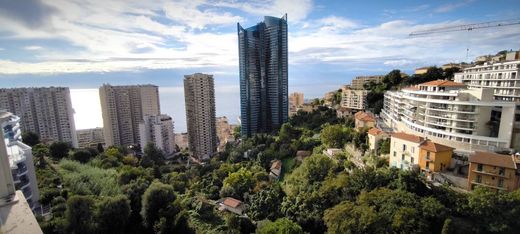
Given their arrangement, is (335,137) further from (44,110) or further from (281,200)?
(44,110)

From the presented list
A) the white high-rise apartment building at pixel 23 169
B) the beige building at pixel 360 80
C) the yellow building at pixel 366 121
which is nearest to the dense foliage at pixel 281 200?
the white high-rise apartment building at pixel 23 169

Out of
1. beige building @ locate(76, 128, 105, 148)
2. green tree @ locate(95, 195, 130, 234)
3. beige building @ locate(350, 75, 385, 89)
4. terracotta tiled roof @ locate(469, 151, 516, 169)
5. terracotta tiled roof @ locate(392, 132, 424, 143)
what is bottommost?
beige building @ locate(76, 128, 105, 148)

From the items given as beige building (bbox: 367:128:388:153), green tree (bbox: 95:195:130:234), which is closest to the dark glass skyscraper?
beige building (bbox: 367:128:388:153)

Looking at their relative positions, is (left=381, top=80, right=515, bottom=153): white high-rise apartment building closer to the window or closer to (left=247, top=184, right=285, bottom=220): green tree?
A: the window

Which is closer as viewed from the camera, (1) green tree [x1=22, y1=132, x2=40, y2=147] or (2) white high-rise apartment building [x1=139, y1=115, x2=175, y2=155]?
(1) green tree [x1=22, y1=132, x2=40, y2=147]

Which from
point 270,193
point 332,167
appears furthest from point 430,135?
point 270,193

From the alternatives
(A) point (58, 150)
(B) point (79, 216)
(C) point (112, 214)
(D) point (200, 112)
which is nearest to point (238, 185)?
(C) point (112, 214)

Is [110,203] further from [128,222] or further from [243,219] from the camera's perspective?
[243,219]

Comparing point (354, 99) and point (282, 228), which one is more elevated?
point (354, 99)
